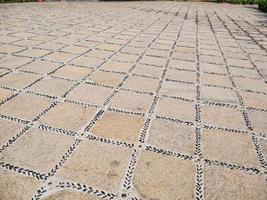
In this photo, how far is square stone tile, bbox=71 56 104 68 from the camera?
477 centimetres

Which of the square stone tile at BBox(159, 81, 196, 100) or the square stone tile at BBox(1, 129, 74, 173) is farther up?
the square stone tile at BBox(159, 81, 196, 100)

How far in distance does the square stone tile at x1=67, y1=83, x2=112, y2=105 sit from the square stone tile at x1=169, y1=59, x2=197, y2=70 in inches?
66.1

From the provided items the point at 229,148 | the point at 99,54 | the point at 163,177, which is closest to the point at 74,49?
the point at 99,54

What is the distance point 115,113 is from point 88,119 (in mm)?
333

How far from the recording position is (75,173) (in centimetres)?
227

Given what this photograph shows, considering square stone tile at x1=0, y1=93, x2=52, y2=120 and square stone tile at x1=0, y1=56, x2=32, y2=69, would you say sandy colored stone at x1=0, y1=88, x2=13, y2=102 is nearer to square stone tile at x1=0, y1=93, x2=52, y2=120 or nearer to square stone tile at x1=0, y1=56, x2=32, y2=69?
square stone tile at x1=0, y1=93, x2=52, y2=120

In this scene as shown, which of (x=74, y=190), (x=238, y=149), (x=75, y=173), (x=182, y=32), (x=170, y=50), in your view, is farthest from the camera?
(x=182, y=32)

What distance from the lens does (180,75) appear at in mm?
4574

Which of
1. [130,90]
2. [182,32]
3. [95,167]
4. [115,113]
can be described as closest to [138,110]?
[115,113]

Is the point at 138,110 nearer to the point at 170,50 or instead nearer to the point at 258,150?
the point at 258,150

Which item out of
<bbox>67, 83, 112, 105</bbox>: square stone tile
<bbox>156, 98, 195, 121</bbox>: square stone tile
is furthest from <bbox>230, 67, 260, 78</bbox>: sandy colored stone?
<bbox>67, 83, 112, 105</bbox>: square stone tile

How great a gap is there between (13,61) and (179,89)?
2771 mm

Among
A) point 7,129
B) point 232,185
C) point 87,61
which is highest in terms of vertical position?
point 87,61

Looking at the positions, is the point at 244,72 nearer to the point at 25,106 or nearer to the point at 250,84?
the point at 250,84
